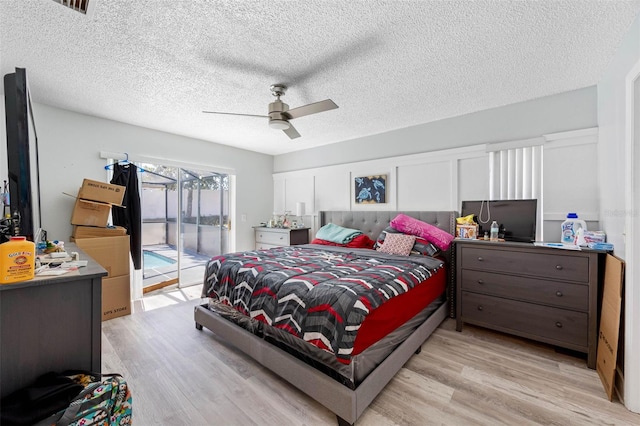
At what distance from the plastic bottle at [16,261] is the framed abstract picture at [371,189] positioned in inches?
149

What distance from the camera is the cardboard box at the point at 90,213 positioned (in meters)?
3.07

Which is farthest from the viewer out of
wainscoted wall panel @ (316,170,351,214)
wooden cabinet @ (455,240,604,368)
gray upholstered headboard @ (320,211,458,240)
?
wainscoted wall panel @ (316,170,351,214)

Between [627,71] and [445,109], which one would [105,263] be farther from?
[627,71]

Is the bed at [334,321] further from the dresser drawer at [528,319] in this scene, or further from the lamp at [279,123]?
the lamp at [279,123]

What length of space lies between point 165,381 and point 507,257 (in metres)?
3.15

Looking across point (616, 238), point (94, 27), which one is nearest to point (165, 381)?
point (94, 27)

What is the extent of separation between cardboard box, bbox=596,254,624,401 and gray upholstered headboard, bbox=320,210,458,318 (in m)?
1.19

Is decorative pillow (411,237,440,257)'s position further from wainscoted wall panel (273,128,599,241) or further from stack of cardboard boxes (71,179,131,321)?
stack of cardboard boxes (71,179,131,321)

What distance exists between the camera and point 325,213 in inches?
189

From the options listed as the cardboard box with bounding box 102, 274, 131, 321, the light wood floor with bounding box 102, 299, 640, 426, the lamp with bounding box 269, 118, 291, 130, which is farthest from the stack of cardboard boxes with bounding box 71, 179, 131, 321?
the lamp with bounding box 269, 118, 291, 130

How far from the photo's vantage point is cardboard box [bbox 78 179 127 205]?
307cm

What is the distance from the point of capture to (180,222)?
4387mm

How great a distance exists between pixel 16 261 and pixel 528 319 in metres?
3.52

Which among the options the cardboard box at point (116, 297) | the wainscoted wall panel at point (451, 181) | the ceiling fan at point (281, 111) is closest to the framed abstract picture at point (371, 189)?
the wainscoted wall panel at point (451, 181)
